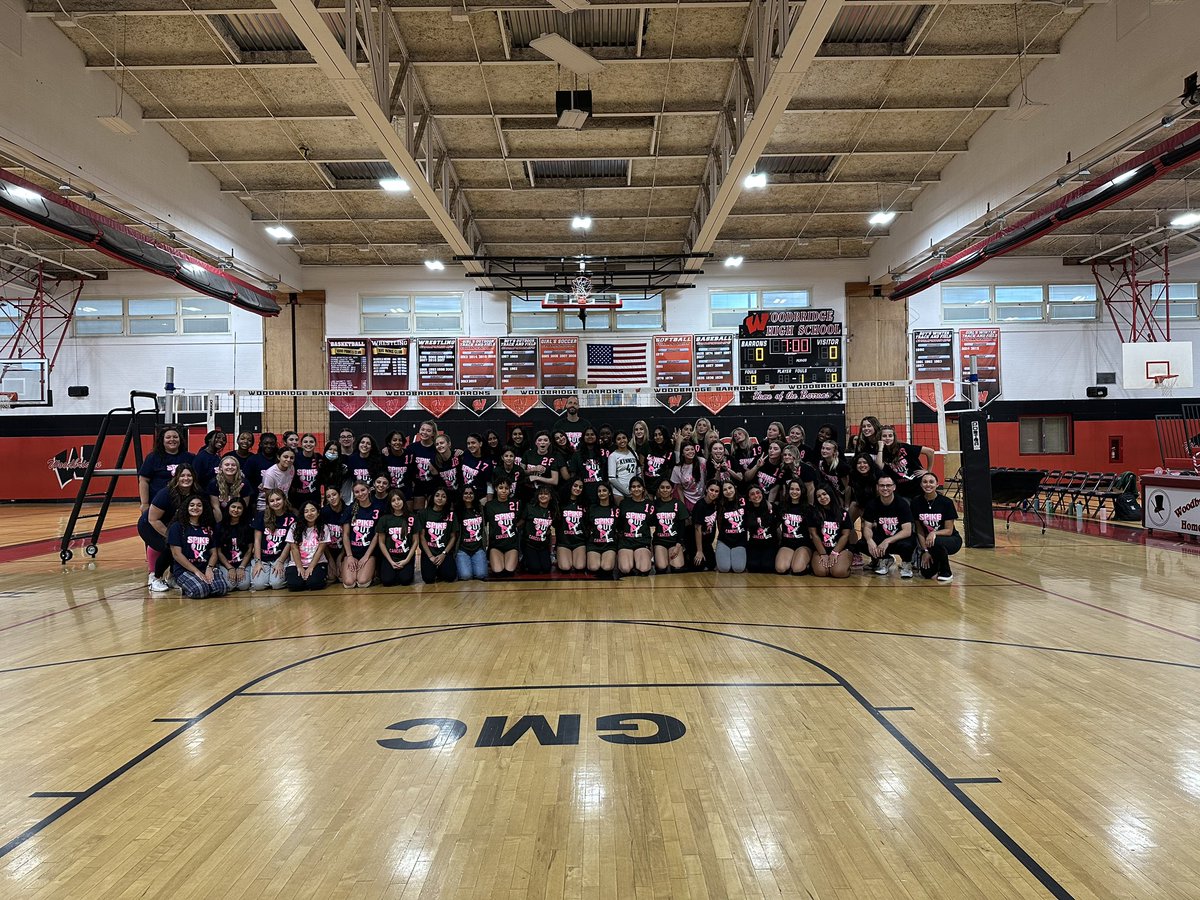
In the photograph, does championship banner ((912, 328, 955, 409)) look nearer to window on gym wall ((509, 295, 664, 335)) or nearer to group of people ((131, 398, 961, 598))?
window on gym wall ((509, 295, 664, 335))

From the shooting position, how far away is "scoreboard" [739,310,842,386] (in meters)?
15.8

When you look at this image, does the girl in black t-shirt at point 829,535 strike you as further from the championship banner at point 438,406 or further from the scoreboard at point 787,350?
the championship banner at point 438,406

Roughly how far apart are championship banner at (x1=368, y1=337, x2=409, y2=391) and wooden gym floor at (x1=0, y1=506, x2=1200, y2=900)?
38.5 ft

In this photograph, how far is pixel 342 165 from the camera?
1316 cm

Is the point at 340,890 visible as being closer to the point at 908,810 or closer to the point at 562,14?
the point at 908,810

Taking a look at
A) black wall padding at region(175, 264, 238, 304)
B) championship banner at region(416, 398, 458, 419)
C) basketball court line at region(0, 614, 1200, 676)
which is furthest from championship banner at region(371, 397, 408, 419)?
basketball court line at region(0, 614, 1200, 676)

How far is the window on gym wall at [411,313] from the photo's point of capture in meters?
18.3

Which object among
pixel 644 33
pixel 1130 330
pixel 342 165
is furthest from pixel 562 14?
pixel 1130 330

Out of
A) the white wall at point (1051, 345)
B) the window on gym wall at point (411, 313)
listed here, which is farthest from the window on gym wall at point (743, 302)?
the window on gym wall at point (411, 313)

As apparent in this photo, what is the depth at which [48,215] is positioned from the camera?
9055mm

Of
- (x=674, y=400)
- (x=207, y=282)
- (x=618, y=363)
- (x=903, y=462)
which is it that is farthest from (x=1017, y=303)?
(x=207, y=282)

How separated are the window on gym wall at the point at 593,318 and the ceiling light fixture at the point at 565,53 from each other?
10.2 metres

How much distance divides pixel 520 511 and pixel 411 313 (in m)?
11.4

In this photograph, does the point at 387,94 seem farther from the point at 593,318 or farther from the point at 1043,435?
the point at 1043,435
